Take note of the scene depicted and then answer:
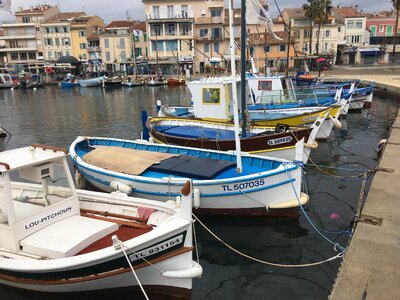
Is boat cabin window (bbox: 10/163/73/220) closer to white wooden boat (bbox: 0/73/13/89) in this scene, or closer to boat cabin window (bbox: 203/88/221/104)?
boat cabin window (bbox: 203/88/221/104)

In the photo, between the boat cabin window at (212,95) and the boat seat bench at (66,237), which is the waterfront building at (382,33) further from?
the boat seat bench at (66,237)

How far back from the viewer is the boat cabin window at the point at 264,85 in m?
22.8

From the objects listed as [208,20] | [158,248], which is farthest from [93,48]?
[158,248]

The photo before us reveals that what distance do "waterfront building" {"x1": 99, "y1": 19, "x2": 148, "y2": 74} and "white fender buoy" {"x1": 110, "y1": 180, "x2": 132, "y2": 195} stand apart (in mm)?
68260

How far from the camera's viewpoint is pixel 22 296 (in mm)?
7590

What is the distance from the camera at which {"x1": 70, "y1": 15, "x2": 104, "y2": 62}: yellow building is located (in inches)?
→ 3221

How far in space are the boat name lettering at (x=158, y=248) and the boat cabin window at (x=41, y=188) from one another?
93.5 inches

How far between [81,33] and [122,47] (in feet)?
39.3

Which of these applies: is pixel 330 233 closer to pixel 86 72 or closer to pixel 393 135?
pixel 393 135

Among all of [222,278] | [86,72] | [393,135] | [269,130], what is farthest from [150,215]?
[86,72]

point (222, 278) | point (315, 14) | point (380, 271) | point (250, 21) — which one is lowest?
point (222, 278)

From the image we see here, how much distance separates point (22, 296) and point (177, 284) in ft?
11.3

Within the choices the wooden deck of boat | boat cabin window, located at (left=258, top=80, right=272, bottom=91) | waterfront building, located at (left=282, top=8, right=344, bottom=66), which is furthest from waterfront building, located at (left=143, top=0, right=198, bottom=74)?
the wooden deck of boat

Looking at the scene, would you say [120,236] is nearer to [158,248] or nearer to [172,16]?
[158,248]
